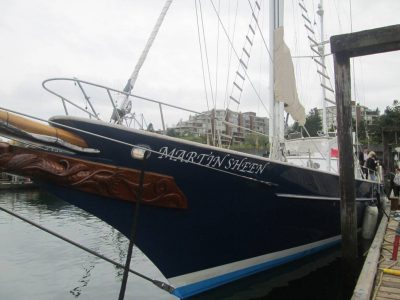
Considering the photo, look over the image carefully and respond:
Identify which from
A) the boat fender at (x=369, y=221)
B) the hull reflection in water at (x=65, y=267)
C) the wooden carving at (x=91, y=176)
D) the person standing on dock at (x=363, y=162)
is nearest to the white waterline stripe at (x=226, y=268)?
the hull reflection in water at (x=65, y=267)

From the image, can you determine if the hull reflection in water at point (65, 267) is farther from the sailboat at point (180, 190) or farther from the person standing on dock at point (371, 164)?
the person standing on dock at point (371, 164)

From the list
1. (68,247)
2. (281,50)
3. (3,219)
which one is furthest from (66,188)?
(3,219)

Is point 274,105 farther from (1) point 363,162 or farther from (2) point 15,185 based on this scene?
(2) point 15,185

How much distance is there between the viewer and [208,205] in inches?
252

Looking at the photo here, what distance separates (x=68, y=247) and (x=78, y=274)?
3005mm

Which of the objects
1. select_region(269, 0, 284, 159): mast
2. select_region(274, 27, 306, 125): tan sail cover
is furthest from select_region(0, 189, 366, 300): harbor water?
select_region(274, 27, 306, 125): tan sail cover

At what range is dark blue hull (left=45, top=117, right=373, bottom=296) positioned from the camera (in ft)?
18.2

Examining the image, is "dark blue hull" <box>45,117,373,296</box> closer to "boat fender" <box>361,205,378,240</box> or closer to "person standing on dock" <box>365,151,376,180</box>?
"boat fender" <box>361,205,378,240</box>

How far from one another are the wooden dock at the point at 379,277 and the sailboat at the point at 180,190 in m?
1.55

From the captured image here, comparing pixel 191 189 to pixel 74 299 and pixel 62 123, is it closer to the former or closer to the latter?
pixel 62 123

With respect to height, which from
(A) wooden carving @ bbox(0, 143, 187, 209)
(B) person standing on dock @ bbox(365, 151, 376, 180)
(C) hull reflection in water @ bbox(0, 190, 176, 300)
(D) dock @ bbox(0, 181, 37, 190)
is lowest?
A: (C) hull reflection in water @ bbox(0, 190, 176, 300)

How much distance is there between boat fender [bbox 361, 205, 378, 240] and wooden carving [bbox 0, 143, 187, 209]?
7.47 metres

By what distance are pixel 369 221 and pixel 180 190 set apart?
7734mm

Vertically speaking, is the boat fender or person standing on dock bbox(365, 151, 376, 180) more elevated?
person standing on dock bbox(365, 151, 376, 180)
